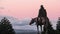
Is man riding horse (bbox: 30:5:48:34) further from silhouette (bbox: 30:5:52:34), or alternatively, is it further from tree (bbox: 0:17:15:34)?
tree (bbox: 0:17:15:34)

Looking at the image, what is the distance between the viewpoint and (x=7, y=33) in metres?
81.3

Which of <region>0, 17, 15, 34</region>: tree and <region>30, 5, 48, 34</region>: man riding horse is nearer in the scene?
<region>30, 5, 48, 34</region>: man riding horse

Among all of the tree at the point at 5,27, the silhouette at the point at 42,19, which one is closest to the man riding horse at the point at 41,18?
the silhouette at the point at 42,19

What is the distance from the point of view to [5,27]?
8588 cm

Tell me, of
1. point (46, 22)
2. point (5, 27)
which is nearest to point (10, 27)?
point (5, 27)

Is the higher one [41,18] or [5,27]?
[5,27]

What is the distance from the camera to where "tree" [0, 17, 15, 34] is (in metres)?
82.8

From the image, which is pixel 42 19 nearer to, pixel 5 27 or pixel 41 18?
pixel 41 18

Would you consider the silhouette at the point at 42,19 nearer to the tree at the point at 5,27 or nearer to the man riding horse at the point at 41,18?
the man riding horse at the point at 41,18

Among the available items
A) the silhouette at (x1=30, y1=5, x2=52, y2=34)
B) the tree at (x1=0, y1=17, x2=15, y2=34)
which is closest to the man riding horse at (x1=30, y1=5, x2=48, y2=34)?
the silhouette at (x1=30, y1=5, x2=52, y2=34)

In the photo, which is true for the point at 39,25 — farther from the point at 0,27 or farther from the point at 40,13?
the point at 0,27

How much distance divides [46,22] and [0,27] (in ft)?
187

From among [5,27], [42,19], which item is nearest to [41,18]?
[42,19]

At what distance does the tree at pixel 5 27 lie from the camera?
82812 millimetres
